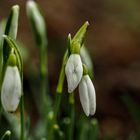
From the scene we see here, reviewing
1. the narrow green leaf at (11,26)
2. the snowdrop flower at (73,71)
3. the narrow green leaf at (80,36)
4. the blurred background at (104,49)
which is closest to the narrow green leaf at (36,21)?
the narrow green leaf at (11,26)

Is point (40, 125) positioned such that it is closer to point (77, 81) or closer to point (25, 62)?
point (25, 62)

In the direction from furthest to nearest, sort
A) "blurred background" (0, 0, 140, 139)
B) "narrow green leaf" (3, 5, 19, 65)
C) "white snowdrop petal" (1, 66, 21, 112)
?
"blurred background" (0, 0, 140, 139) → "narrow green leaf" (3, 5, 19, 65) → "white snowdrop petal" (1, 66, 21, 112)

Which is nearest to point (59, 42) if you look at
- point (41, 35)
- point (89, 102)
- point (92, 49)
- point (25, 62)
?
point (92, 49)

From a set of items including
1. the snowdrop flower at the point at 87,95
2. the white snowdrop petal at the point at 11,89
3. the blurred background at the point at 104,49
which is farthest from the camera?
the blurred background at the point at 104,49

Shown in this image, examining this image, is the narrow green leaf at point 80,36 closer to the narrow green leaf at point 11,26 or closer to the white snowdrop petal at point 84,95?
the white snowdrop petal at point 84,95

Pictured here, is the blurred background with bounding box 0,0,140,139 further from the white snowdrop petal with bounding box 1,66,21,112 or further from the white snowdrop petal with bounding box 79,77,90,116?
the white snowdrop petal with bounding box 1,66,21,112

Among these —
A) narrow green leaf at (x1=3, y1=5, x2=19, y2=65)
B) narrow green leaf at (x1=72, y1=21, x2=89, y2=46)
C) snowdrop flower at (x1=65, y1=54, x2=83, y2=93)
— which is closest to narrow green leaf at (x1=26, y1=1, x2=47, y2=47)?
narrow green leaf at (x1=3, y1=5, x2=19, y2=65)

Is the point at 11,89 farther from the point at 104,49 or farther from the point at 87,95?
the point at 104,49
